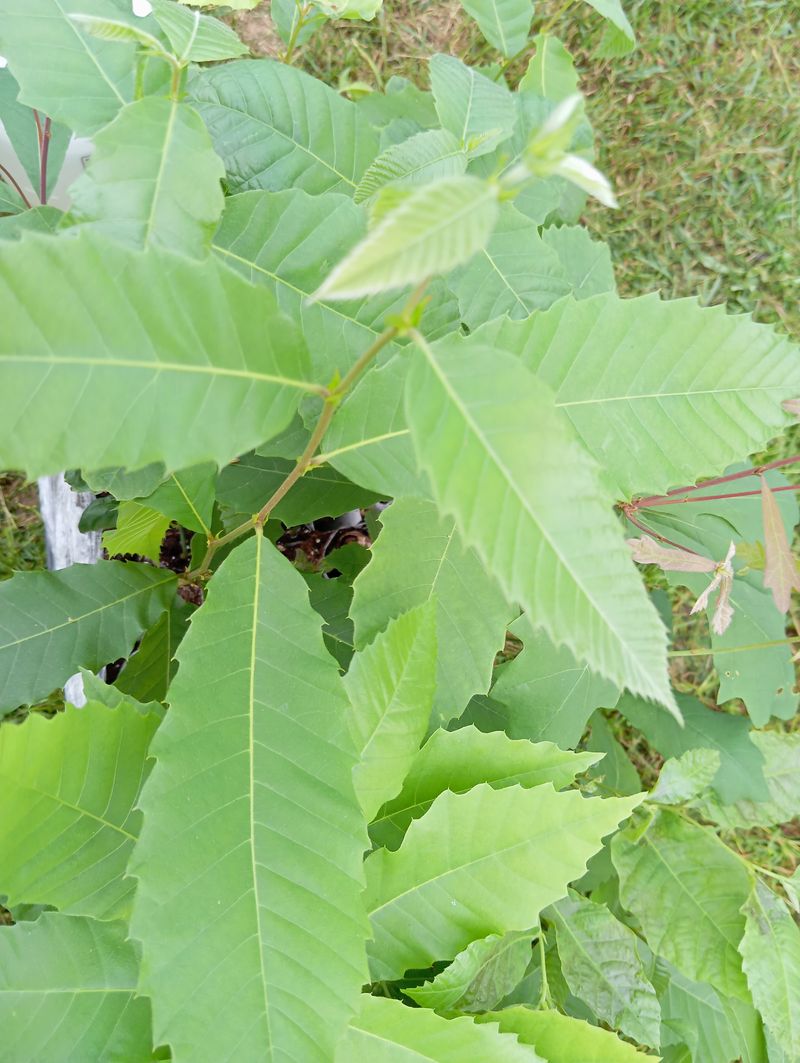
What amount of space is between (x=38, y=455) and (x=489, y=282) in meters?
0.55

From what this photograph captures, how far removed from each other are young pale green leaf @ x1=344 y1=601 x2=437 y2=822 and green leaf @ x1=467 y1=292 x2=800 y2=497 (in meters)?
0.25

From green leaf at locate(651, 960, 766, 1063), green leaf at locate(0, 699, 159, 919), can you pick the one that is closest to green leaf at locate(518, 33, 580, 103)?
green leaf at locate(0, 699, 159, 919)

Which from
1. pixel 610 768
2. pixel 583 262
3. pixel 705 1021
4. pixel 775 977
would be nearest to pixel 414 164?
pixel 583 262

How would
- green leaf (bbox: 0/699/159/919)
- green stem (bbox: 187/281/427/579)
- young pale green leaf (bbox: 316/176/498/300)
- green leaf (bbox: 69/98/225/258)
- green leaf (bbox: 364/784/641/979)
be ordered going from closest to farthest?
1. young pale green leaf (bbox: 316/176/498/300)
2. green stem (bbox: 187/281/427/579)
3. green leaf (bbox: 69/98/225/258)
4. green leaf (bbox: 0/699/159/919)
5. green leaf (bbox: 364/784/641/979)

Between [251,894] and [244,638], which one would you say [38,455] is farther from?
[251,894]

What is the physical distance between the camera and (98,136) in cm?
63

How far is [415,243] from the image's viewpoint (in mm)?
414

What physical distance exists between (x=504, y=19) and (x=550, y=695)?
3.06 ft

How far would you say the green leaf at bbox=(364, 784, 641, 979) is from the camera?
835mm

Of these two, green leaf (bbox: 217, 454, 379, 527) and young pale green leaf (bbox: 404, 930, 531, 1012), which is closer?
young pale green leaf (bbox: 404, 930, 531, 1012)

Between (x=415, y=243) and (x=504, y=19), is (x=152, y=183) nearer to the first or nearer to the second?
(x=415, y=243)

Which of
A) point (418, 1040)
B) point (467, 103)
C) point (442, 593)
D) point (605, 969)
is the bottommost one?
point (605, 969)

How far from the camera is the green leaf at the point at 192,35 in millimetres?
683

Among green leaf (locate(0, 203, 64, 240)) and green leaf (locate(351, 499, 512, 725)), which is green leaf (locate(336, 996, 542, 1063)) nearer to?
green leaf (locate(351, 499, 512, 725))
